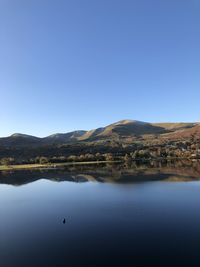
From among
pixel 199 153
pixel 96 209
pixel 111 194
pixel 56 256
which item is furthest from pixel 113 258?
pixel 199 153

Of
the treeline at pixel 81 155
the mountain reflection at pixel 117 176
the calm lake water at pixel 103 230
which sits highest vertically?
the treeline at pixel 81 155

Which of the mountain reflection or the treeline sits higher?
the treeline

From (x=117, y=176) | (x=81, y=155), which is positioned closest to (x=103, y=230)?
(x=117, y=176)

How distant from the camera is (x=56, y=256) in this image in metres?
20.8

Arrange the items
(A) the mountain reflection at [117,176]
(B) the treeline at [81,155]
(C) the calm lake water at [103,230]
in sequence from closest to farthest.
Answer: (C) the calm lake water at [103,230] → (A) the mountain reflection at [117,176] → (B) the treeline at [81,155]

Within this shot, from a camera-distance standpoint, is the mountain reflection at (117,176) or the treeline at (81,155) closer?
the mountain reflection at (117,176)

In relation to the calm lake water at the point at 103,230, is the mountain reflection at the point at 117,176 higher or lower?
higher

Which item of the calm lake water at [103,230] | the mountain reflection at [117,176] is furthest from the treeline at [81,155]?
the calm lake water at [103,230]

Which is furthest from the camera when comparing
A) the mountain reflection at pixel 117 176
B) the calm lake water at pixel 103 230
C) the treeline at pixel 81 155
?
the treeline at pixel 81 155

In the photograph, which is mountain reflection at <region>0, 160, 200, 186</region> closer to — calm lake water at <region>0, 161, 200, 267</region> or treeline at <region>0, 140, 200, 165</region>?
calm lake water at <region>0, 161, 200, 267</region>

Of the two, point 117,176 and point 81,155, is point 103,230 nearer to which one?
point 117,176

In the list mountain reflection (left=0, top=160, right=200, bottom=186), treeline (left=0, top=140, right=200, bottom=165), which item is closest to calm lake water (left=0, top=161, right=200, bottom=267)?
mountain reflection (left=0, top=160, right=200, bottom=186)

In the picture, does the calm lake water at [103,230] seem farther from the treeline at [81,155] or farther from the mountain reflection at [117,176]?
the treeline at [81,155]

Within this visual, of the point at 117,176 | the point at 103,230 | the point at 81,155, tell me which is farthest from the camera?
the point at 81,155
